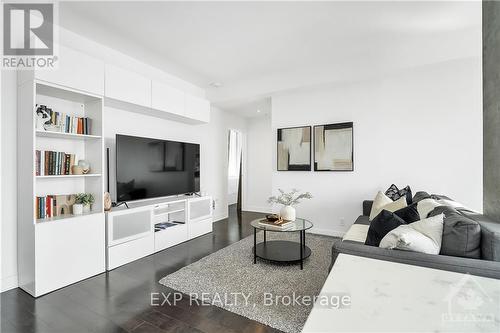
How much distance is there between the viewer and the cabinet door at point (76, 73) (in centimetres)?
242

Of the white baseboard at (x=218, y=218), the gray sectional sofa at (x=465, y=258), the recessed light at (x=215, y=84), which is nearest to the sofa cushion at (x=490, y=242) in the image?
the gray sectional sofa at (x=465, y=258)

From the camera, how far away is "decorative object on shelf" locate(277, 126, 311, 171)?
425cm

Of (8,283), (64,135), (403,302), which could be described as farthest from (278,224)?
(8,283)

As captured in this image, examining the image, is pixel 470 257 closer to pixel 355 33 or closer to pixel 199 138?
pixel 355 33

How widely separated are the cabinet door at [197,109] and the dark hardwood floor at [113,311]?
2.46m

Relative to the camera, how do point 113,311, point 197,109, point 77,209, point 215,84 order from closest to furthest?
1. point 113,311
2. point 77,209
3. point 197,109
4. point 215,84

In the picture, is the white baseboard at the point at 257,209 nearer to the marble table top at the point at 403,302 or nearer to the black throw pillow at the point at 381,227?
the black throw pillow at the point at 381,227

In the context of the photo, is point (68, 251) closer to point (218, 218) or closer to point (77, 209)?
point (77, 209)

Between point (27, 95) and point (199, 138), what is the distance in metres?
2.73

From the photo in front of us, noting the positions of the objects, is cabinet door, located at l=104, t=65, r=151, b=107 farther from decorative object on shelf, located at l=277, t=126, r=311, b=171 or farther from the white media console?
decorative object on shelf, located at l=277, t=126, r=311, b=171

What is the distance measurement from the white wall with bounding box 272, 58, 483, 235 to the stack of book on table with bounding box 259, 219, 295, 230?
141cm

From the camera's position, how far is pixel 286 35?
2924 millimetres

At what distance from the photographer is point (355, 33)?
114 inches

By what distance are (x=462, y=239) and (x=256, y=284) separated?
5.49ft
